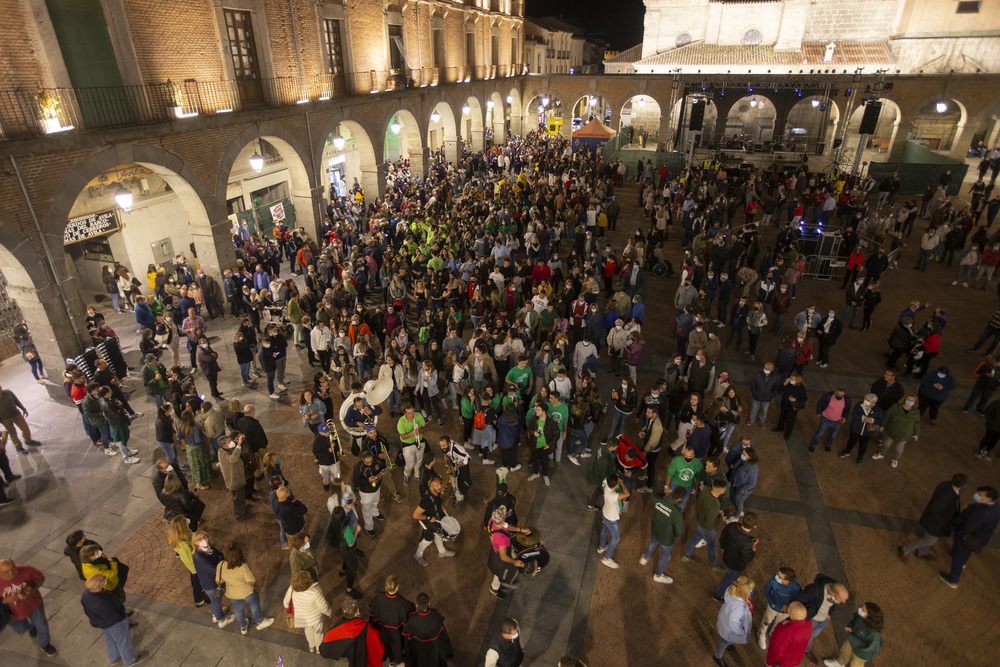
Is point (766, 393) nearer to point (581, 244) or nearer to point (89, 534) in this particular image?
point (581, 244)

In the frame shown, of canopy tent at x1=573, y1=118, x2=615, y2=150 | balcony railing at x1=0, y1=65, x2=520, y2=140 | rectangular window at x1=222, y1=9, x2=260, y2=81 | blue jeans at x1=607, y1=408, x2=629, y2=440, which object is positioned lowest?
blue jeans at x1=607, y1=408, x2=629, y2=440

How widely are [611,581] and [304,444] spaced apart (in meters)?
5.63

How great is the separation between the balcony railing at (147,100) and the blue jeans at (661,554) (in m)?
12.4

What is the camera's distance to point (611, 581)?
6734 millimetres

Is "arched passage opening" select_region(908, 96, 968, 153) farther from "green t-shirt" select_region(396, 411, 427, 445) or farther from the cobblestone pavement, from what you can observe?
"green t-shirt" select_region(396, 411, 427, 445)

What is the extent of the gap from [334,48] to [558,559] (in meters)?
18.9

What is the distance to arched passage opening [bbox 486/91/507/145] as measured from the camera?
3531 centimetres

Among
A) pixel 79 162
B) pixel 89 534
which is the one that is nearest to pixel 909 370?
pixel 89 534

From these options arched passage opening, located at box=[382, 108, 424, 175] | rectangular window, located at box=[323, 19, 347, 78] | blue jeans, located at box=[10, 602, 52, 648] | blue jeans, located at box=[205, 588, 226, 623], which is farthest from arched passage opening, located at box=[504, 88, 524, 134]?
blue jeans, located at box=[10, 602, 52, 648]

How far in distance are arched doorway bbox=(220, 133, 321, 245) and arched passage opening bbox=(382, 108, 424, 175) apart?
183 inches

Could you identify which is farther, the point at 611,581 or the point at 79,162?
the point at 79,162

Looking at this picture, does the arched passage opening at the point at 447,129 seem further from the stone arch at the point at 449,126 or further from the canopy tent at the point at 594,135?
the canopy tent at the point at 594,135

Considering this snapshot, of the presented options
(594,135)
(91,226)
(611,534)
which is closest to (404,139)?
(594,135)

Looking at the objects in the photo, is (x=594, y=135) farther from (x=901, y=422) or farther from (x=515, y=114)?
(x=901, y=422)
